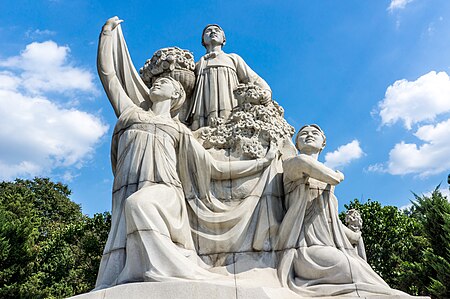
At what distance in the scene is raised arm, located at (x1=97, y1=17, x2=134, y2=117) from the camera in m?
7.78

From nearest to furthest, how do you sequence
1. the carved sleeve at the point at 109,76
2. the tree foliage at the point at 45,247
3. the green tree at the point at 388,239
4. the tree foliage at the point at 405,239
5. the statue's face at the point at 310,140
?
1. the statue's face at the point at 310,140
2. the carved sleeve at the point at 109,76
3. the tree foliage at the point at 405,239
4. the tree foliage at the point at 45,247
5. the green tree at the point at 388,239

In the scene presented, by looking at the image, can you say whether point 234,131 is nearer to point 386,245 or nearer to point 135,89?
point 135,89

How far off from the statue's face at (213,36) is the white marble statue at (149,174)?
173cm

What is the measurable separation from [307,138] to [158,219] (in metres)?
2.77

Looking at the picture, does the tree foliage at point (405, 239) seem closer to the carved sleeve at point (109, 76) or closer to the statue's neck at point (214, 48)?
the statue's neck at point (214, 48)

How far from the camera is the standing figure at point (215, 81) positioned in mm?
8500

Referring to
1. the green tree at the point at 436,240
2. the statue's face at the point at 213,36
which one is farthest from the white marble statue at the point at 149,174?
the green tree at the point at 436,240

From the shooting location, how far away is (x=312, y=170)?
22.2ft

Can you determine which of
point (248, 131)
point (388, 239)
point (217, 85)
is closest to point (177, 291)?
point (248, 131)

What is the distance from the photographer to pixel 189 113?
8.75m

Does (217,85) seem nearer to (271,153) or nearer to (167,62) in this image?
(167,62)

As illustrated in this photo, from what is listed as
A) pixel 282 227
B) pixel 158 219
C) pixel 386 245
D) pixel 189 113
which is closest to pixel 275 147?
pixel 282 227

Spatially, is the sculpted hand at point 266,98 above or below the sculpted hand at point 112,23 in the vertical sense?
below

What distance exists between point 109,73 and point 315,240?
174 inches
